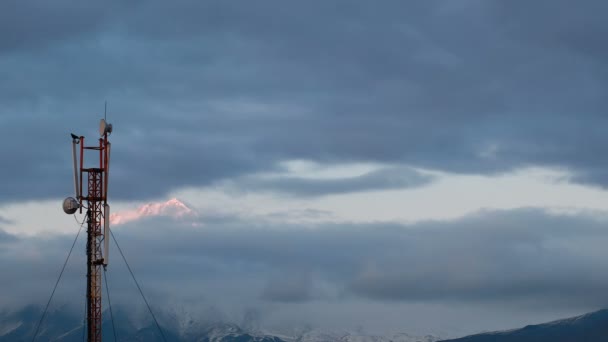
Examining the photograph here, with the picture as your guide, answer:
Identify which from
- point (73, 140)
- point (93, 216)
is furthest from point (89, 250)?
point (73, 140)

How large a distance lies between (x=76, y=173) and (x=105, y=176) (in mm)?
3493

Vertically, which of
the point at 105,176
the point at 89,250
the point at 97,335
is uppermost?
the point at 105,176

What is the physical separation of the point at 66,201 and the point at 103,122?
1116 centimetres

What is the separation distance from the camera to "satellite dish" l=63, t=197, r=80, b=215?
452 ft

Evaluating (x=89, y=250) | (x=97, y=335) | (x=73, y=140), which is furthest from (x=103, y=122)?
(x=97, y=335)

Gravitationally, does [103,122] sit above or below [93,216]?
above

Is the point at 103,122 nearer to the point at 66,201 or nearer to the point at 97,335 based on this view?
the point at 66,201

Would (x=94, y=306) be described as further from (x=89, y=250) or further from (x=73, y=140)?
(x=73, y=140)

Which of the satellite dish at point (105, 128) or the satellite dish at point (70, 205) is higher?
the satellite dish at point (105, 128)

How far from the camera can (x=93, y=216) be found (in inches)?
5512

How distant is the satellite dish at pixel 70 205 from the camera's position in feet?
452

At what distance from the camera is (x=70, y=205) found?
138m

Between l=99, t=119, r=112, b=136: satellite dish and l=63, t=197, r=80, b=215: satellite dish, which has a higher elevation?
l=99, t=119, r=112, b=136: satellite dish

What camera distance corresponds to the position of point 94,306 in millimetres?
139125
